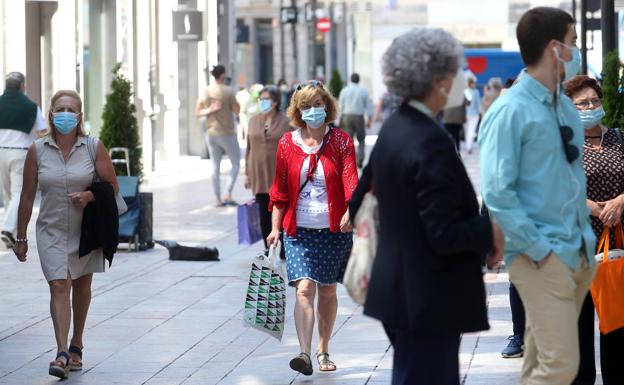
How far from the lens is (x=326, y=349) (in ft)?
27.3

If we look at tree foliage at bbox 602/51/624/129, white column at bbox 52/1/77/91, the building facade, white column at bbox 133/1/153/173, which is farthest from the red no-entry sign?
tree foliage at bbox 602/51/624/129

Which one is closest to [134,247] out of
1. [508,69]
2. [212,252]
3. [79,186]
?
[212,252]

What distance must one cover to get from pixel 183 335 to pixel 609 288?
3.50m

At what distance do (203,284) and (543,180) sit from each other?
23.7ft

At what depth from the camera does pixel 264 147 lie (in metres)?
13.4

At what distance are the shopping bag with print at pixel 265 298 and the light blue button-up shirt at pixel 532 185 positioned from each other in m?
2.99

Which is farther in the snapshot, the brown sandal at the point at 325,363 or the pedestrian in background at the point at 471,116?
the pedestrian in background at the point at 471,116

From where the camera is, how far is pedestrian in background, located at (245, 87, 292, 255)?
13.3 metres

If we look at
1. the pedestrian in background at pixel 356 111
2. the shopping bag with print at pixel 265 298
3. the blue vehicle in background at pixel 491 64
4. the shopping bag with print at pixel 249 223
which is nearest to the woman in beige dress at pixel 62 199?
the shopping bag with print at pixel 265 298

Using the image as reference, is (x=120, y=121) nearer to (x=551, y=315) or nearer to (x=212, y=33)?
(x=551, y=315)

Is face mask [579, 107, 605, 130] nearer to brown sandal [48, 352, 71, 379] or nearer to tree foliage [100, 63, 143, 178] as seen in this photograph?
brown sandal [48, 352, 71, 379]

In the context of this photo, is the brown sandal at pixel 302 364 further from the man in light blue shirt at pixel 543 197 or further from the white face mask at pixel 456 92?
the white face mask at pixel 456 92

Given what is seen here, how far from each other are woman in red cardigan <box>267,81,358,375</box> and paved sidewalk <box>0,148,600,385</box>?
341 mm

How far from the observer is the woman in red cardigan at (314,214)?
8.10 m
